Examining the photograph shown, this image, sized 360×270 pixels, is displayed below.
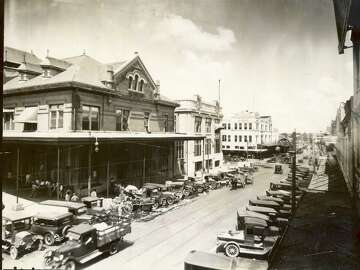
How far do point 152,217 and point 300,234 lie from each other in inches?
313

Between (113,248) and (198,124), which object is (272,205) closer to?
(113,248)

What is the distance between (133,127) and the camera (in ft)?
90.7

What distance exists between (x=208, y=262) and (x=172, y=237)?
428 centimetres

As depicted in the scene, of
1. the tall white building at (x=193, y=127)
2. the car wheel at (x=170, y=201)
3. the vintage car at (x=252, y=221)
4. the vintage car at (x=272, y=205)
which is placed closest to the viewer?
the vintage car at (x=252, y=221)

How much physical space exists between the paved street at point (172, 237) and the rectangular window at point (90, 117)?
9.59 meters

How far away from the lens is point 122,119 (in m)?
26.2

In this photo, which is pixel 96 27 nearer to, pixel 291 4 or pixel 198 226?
pixel 291 4

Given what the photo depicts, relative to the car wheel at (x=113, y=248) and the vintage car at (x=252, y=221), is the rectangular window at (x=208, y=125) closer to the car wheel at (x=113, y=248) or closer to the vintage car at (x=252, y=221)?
the vintage car at (x=252, y=221)

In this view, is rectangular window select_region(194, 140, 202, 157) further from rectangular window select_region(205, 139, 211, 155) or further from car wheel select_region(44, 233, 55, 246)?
car wheel select_region(44, 233, 55, 246)

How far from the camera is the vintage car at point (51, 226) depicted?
12.5 meters

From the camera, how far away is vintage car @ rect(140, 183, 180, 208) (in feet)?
63.9

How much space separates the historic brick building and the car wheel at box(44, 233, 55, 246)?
5.90 metres

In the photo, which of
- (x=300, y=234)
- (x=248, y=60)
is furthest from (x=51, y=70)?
(x=300, y=234)

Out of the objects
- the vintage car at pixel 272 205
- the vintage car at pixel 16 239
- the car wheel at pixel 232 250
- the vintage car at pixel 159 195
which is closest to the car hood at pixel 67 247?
the vintage car at pixel 16 239
